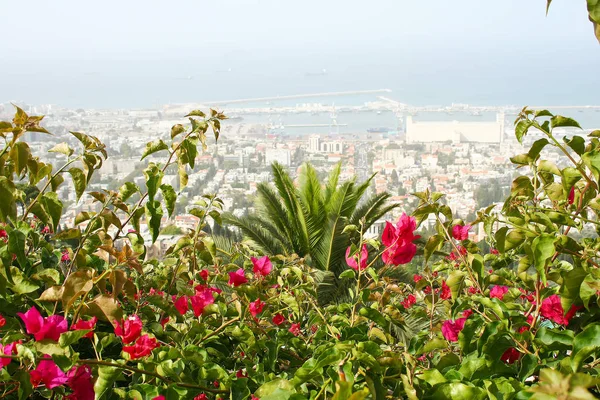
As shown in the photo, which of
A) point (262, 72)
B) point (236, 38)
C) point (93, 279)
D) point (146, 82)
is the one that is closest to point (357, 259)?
point (93, 279)

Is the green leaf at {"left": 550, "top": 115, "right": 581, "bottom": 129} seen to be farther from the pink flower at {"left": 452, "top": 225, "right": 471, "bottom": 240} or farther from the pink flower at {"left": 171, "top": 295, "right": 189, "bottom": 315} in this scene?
the pink flower at {"left": 171, "top": 295, "right": 189, "bottom": 315}

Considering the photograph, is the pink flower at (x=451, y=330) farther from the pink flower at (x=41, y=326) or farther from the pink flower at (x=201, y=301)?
the pink flower at (x=41, y=326)

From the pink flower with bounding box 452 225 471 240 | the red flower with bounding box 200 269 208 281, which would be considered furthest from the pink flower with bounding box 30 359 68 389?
→ the pink flower with bounding box 452 225 471 240

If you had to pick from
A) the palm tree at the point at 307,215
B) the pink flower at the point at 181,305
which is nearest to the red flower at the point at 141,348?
the pink flower at the point at 181,305

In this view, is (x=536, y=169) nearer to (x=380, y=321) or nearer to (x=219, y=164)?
(x=380, y=321)

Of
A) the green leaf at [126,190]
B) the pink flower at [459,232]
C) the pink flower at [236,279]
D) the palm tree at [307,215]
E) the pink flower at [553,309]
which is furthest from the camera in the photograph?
the palm tree at [307,215]

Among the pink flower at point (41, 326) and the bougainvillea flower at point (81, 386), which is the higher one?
the pink flower at point (41, 326)
